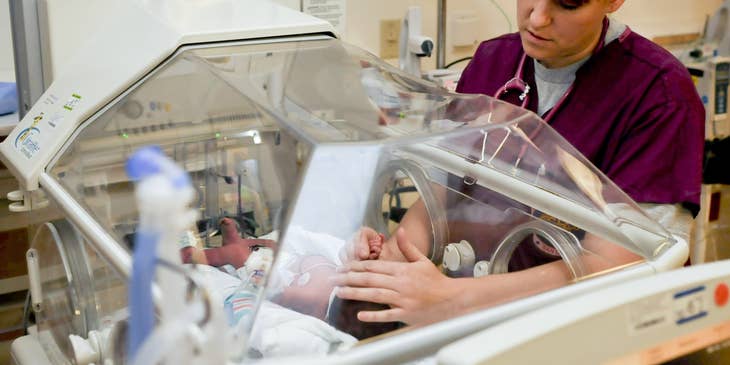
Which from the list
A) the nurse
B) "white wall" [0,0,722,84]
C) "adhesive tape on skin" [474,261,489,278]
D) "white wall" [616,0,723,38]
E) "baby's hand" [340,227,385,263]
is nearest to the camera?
"baby's hand" [340,227,385,263]

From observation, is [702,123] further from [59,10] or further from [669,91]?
[59,10]

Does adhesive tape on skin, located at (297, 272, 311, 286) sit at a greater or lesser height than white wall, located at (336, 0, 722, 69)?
lesser

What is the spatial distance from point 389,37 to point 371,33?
0.25ft

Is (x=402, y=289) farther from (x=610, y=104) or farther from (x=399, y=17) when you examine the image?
(x=399, y=17)

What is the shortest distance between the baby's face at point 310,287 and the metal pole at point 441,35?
1.78 metres

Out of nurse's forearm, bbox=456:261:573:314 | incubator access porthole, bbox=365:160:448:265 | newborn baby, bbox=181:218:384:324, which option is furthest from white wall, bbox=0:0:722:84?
nurse's forearm, bbox=456:261:573:314

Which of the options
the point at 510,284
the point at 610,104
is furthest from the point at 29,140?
the point at 610,104

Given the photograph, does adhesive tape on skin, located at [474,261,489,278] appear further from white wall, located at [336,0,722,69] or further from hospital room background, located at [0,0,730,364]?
white wall, located at [336,0,722,69]

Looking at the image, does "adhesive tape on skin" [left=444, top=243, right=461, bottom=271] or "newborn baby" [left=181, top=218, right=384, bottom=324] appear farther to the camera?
"adhesive tape on skin" [left=444, top=243, right=461, bottom=271]

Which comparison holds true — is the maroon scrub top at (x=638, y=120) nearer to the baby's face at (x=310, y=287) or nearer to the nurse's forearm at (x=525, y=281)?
the nurse's forearm at (x=525, y=281)

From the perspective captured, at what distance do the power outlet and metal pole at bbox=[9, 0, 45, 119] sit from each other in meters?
1.43

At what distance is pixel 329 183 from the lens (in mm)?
1084

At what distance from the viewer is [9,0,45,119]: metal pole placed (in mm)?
1726

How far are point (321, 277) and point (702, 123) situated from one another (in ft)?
2.61
